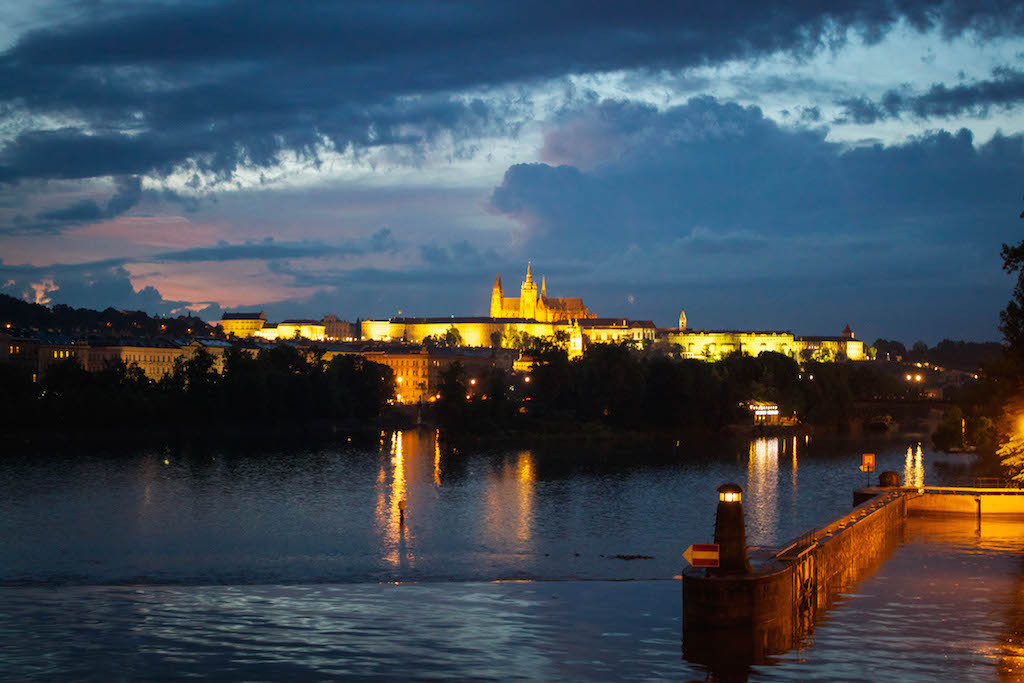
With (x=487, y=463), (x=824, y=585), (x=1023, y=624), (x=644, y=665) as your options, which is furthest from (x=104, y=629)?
(x=487, y=463)

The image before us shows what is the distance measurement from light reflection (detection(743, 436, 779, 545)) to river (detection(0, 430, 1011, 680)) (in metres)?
0.25

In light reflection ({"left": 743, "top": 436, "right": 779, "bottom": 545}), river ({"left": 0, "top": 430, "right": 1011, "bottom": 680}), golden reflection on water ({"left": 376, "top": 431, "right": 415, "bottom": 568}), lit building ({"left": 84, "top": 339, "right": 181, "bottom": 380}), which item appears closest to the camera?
river ({"left": 0, "top": 430, "right": 1011, "bottom": 680})

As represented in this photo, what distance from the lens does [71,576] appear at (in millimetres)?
29891

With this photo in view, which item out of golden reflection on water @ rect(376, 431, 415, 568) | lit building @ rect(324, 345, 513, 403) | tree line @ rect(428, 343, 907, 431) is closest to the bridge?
golden reflection on water @ rect(376, 431, 415, 568)

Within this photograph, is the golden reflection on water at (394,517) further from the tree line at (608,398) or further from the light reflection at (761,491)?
the tree line at (608,398)

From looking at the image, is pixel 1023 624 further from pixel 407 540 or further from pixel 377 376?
pixel 377 376

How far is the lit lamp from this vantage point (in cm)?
2036

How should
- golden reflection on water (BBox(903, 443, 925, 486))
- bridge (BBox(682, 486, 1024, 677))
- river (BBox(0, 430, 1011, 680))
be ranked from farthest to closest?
golden reflection on water (BBox(903, 443, 925, 486)) < river (BBox(0, 430, 1011, 680)) < bridge (BBox(682, 486, 1024, 677))

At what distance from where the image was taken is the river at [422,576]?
20.2 m

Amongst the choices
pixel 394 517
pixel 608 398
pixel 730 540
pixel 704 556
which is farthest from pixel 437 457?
pixel 704 556

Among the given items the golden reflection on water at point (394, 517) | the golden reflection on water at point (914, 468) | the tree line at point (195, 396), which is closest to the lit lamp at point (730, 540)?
the golden reflection on water at point (394, 517)

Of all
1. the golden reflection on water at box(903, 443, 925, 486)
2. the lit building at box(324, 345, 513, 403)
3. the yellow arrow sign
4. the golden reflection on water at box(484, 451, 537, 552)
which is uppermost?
the lit building at box(324, 345, 513, 403)

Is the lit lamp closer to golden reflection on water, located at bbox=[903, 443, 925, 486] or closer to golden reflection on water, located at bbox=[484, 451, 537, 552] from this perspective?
golden reflection on water, located at bbox=[484, 451, 537, 552]

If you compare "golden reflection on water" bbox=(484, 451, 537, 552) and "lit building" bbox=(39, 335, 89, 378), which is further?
"lit building" bbox=(39, 335, 89, 378)
